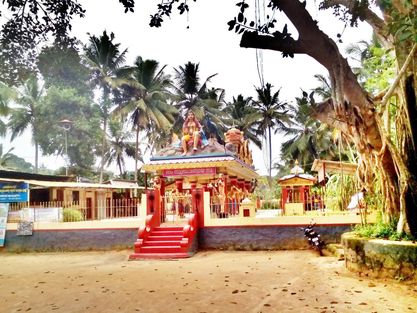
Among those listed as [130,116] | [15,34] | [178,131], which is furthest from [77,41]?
[178,131]

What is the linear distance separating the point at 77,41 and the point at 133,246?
8069 mm

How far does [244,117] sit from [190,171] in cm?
2233

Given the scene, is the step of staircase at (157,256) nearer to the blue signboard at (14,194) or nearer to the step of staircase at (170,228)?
the step of staircase at (170,228)

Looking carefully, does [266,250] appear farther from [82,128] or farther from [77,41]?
[82,128]

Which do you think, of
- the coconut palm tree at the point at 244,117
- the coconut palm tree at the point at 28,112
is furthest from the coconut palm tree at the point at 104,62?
the coconut palm tree at the point at 244,117

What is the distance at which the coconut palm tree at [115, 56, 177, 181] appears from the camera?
2703cm

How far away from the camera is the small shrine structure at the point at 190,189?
1136 cm

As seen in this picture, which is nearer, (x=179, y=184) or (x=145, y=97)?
(x=179, y=184)

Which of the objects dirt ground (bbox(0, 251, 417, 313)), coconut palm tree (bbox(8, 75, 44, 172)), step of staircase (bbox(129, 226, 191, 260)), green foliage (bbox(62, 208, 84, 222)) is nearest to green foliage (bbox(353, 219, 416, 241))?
dirt ground (bbox(0, 251, 417, 313))

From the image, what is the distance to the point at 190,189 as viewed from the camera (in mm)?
18062

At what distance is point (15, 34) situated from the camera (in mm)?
5066

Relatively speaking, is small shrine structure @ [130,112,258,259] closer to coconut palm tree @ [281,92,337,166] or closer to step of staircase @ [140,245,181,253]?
step of staircase @ [140,245,181,253]

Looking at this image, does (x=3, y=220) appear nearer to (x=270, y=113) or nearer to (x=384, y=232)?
(x=384, y=232)

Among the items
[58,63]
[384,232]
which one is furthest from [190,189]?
[58,63]
